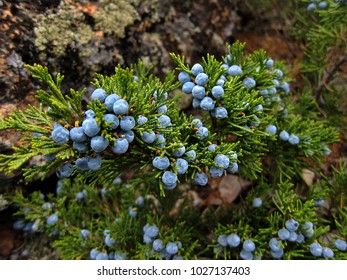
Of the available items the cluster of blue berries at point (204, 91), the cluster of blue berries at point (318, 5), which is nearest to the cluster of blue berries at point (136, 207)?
the cluster of blue berries at point (204, 91)

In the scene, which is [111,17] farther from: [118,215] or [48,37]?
[118,215]

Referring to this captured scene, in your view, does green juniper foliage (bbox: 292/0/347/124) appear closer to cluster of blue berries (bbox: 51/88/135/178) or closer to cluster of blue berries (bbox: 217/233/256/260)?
cluster of blue berries (bbox: 217/233/256/260)

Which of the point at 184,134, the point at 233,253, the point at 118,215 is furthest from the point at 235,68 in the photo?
the point at 118,215

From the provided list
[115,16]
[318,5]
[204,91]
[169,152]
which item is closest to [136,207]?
[169,152]

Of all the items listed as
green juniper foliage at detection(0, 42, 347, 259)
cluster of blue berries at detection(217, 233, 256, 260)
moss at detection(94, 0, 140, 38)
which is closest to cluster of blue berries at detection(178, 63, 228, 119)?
green juniper foliage at detection(0, 42, 347, 259)

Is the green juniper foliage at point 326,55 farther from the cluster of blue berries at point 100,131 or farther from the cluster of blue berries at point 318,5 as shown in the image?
the cluster of blue berries at point 100,131

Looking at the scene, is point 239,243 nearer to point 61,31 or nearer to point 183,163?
point 183,163
